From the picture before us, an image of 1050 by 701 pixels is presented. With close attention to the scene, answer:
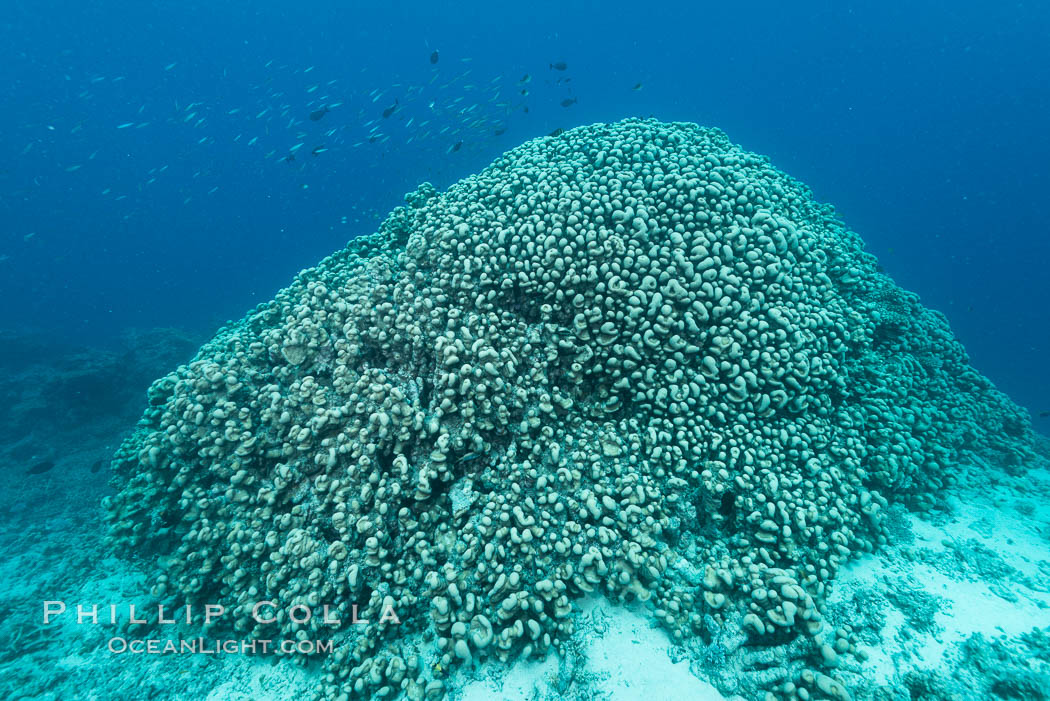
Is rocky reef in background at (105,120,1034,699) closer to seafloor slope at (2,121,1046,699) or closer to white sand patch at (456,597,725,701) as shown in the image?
seafloor slope at (2,121,1046,699)

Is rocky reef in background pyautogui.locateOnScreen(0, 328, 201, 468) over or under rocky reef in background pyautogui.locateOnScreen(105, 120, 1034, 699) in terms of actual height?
under

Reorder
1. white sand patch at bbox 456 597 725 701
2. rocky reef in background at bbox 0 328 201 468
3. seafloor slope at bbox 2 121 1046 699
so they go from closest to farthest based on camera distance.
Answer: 1. white sand patch at bbox 456 597 725 701
2. seafloor slope at bbox 2 121 1046 699
3. rocky reef in background at bbox 0 328 201 468


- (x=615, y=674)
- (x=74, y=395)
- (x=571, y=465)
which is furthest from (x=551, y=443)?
(x=74, y=395)

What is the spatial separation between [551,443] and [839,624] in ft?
12.7

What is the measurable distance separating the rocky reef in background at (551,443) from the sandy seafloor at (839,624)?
1.02 ft

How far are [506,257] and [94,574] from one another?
27.3ft

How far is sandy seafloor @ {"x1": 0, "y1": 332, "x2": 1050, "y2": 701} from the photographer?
15.6 ft

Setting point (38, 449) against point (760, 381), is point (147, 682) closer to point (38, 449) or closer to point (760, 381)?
point (760, 381)

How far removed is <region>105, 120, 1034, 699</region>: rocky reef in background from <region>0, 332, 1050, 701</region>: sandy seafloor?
31cm

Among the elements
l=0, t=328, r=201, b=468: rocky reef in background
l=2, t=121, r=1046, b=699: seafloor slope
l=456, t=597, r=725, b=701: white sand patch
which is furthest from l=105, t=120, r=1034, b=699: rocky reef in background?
l=0, t=328, r=201, b=468: rocky reef in background

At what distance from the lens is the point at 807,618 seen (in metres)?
4.76

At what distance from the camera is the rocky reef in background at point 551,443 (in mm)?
4996

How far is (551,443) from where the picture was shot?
568cm

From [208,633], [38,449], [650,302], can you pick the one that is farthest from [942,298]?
[38,449]
